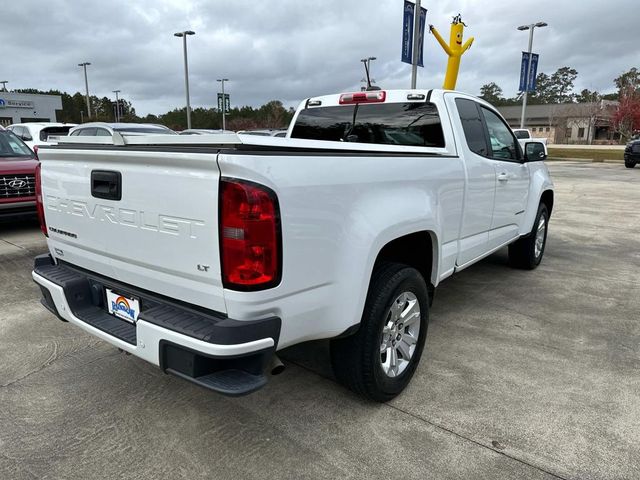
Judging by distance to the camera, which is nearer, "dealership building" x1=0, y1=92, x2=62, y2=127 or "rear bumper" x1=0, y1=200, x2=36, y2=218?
"rear bumper" x1=0, y1=200, x2=36, y2=218

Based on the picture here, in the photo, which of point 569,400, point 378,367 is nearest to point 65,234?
point 378,367

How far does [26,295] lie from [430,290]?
12.6 feet

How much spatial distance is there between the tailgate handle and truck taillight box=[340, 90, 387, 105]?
2.34 m

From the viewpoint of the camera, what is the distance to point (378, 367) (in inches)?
110

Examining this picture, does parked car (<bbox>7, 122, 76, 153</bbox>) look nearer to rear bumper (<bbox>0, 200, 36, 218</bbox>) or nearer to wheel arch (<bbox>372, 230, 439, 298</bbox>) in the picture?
rear bumper (<bbox>0, 200, 36, 218</bbox>)

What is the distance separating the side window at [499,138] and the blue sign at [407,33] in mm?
12618

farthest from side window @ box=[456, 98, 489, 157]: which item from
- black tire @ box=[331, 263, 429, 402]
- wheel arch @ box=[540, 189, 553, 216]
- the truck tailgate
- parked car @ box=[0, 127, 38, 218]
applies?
parked car @ box=[0, 127, 38, 218]

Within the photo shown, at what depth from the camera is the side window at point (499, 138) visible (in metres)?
4.50

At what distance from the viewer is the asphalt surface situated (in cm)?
245

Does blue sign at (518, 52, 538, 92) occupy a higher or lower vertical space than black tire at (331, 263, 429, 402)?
higher

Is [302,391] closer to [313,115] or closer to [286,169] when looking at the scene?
[286,169]

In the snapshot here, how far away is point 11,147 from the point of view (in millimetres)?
8328

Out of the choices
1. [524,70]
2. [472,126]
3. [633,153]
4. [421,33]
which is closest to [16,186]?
[472,126]

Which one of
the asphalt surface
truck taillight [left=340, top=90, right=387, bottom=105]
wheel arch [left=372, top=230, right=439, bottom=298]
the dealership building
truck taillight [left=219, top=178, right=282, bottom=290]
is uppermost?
the dealership building
